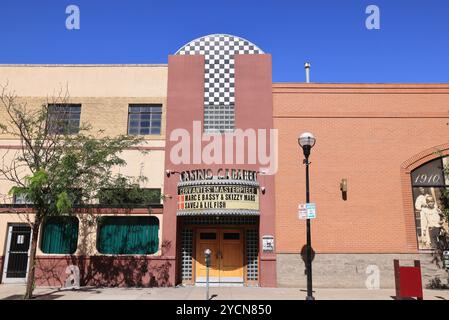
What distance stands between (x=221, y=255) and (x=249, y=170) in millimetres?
3971

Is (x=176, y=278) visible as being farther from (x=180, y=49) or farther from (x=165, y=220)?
(x=180, y=49)

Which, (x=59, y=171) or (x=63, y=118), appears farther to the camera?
(x=63, y=118)

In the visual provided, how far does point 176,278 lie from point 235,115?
24.6ft

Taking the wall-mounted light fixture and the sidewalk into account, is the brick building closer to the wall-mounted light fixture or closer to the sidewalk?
the wall-mounted light fixture

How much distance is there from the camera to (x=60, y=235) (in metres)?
16.3

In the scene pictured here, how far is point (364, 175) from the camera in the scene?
16.6 m

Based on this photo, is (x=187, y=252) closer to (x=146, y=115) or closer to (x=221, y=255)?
(x=221, y=255)

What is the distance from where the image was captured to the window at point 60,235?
16.2 metres

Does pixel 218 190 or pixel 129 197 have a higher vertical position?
pixel 218 190

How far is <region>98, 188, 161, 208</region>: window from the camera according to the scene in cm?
1451

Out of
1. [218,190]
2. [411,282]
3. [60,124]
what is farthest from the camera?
[218,190]

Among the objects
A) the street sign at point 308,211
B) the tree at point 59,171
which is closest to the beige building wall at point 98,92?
the tree at point 59,171

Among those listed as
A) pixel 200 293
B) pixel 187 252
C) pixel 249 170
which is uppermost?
pixel 249 170

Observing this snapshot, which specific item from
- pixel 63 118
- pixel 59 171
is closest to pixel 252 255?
pixel 59 171
